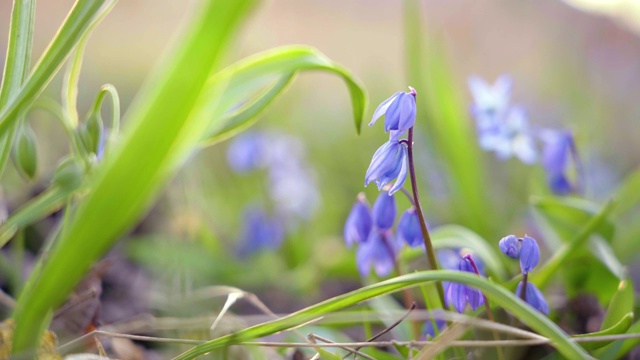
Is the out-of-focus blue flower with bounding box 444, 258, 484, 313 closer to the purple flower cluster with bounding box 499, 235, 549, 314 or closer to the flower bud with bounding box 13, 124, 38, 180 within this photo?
the purple flower cluster with bounding box 499, 235, 549, 314

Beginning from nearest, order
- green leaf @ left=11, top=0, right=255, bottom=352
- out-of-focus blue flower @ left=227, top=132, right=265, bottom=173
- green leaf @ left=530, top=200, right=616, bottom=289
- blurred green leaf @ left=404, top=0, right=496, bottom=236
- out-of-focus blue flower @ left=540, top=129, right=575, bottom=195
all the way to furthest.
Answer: green leaf @ left=11, top=0, right=255, bottom=352 < green leaf @ left=530, top=200, right=616, bottom=289 < out-of-focus blue flower @ left=540, top=129, right=575, bottom=195 < blurred green leaf @ left=404, top=0, right=496, bottom=236 < out-of-focus blue flower @ left=227, top=132, right=265, bottom=173

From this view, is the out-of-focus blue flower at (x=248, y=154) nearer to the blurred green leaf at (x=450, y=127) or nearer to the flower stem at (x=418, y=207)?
the blurred green leaf at (x=450, y=127)

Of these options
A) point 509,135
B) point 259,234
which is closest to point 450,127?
point 509,135

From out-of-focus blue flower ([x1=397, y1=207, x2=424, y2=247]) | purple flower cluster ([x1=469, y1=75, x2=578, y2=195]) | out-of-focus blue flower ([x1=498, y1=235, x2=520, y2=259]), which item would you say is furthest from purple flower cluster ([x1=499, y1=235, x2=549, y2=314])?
purple flower cluster ([x1=469, y1=75, x2=578, y2=195])

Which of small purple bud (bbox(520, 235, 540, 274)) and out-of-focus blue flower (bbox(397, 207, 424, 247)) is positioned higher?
out-of-focus blue flower (bbox(397, 207, 424, 247))

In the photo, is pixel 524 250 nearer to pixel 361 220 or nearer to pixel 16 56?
pixel 361 220

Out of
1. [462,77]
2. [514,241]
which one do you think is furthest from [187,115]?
[462,77]

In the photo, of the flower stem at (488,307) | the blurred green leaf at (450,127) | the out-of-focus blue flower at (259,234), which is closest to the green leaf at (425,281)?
the flower stem at (488,307)
